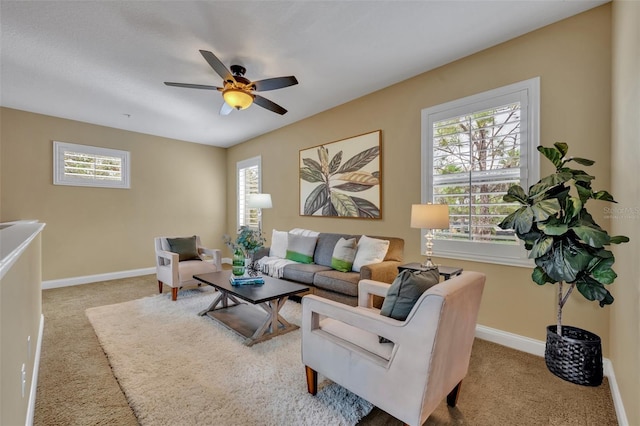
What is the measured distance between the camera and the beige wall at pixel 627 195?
61.7 inches

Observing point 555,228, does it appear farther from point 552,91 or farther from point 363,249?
point 363,249

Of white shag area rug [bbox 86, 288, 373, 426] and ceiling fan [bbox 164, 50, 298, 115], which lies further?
ceiling fan [bbox 164, 50, 298, 115]

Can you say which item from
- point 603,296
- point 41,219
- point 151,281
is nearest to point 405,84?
point 603,296

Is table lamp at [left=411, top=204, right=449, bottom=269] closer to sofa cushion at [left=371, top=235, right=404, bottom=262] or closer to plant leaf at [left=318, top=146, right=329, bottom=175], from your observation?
sofa cushion at [left=371, top=235, right=404, bottom=262]

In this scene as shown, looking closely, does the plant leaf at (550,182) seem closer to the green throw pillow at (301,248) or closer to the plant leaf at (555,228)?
the plant leaf at (555,228)

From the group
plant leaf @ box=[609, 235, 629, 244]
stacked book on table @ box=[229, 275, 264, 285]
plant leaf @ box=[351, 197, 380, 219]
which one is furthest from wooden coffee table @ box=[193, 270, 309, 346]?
plant leaf @ box=[609, 235, 629, 244]

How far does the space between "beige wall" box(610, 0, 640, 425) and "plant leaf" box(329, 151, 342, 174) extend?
292 centimetres

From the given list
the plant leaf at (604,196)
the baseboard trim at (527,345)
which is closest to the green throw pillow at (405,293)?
the plant leaf at (604,196)

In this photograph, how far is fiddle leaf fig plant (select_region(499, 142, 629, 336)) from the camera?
6.00 feet

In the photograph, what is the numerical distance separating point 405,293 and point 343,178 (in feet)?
9.52

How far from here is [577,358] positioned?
2031 millimetres

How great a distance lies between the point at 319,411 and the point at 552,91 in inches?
124

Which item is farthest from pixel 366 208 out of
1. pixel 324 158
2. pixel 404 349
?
pixel 404 349

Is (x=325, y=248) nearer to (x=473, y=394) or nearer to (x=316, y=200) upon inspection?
(x=316, y=200)
